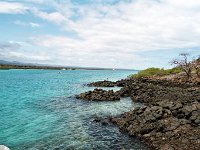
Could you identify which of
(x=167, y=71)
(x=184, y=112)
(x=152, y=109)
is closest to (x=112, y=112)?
(x=152, y=109)

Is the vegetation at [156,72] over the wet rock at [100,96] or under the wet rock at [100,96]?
over

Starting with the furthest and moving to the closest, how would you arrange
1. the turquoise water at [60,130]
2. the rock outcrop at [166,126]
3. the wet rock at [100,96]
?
the wet rock at [100,96] < the turquoise water at [60,130] < the rock outcrop at [166,126]

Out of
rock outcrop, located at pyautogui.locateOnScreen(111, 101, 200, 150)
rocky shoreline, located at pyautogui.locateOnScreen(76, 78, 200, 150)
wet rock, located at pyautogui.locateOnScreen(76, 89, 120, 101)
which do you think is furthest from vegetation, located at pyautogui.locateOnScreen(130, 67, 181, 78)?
rocky shoreline, located at pyautogui.locateOnScreen(76, 78, 200, 150)

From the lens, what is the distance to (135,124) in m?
35.1

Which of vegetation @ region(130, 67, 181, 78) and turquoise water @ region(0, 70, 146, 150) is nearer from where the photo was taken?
turquoise water @ region(0, 70, 146, 150)

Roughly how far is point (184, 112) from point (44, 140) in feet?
57.7

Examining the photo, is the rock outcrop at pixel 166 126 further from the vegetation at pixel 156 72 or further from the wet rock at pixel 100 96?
the vegetation at pixel 156 72

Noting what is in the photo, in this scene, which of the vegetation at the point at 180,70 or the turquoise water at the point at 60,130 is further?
the vegetation at the point at 180,70

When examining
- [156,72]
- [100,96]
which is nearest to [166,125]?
[100,96]

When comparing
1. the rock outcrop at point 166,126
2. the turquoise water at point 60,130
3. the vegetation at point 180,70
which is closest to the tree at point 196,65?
the vegetation at point 180,70

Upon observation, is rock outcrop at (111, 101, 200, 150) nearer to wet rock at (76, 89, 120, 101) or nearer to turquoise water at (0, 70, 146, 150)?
turquoise water at (0, 70, 146, 150)

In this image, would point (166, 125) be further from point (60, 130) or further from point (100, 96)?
point (100, 96)

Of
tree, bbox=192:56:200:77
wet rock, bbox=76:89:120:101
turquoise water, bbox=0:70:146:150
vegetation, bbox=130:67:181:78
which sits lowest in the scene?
turquoise water, bbox=0:70:146:150

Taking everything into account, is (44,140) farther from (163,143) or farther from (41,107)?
(41,107)
